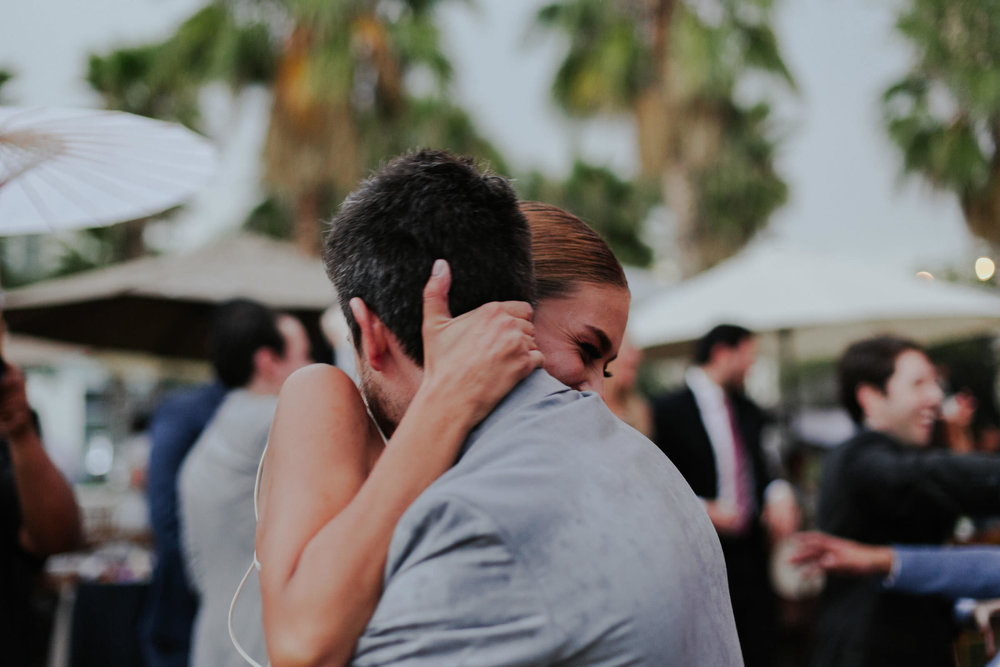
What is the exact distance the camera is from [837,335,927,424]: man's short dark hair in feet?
11.5

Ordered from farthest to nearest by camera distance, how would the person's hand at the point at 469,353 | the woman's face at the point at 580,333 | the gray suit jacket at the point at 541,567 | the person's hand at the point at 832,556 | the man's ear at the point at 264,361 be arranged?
the man's ear at the point at 264,361, the person's hand at the point at 832,556, the woman's face at the point at 580,333, the person's hand at the point at 469,353, the gray suit jacket at the point at 541,567

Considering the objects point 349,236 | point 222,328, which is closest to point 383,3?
point 222,328

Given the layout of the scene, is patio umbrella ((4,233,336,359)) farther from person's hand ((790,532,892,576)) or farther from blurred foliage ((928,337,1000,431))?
blurred foliage ((928,337,1000,431))

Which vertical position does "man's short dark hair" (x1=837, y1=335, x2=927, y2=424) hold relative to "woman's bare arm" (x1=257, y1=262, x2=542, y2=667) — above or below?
below

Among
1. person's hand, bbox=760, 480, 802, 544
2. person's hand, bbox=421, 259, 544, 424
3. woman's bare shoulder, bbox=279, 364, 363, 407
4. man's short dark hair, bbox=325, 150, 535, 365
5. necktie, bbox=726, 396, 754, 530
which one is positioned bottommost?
person's hand, bbox=760, 480, 802, 544

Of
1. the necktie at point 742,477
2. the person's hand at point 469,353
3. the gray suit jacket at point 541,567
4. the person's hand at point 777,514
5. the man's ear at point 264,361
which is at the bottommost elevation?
the person's hand at point 777,514

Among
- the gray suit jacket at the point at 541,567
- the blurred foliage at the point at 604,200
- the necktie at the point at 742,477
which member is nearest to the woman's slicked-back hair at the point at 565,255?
the gray suit jacket at the point at 541,567

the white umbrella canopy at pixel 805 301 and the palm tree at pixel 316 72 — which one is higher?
the palm tree at pixel 316 72

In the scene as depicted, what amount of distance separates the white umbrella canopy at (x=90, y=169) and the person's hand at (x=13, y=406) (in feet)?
1.17

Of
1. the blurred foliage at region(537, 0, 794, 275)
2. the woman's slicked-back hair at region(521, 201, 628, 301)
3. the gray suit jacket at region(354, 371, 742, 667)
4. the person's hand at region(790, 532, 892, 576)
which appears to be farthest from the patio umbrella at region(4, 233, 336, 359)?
the blurred foliage at region(537, 0, 794, 275)

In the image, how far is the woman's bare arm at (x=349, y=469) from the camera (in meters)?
1.03

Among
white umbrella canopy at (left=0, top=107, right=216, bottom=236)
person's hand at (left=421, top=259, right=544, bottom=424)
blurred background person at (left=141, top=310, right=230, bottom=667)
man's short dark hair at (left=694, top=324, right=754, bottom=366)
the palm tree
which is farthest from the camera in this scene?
the palm tree

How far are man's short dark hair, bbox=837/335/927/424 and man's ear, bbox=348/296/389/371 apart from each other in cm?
272

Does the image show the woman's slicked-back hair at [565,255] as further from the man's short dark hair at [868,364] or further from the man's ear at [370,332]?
the man's short dark hair at [868,364]
